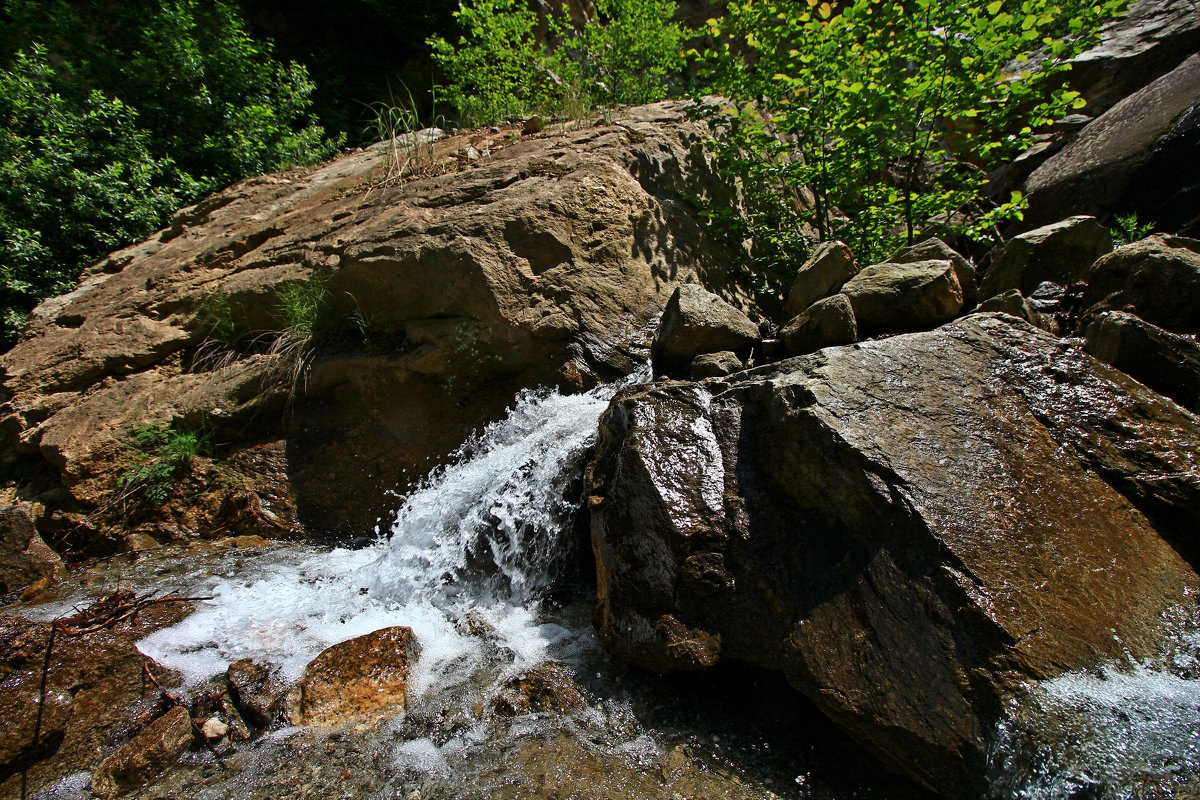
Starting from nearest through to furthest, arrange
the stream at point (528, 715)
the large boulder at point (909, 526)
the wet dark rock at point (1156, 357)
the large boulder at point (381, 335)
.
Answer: the stream at point (528, 715)
the large boulder at point (909, 526)
the wet dark rock at point (1156, 357)
the large boulder at point (381, 335)

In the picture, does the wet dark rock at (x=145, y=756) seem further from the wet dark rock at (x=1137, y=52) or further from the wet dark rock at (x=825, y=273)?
the wet dark rock at (x=1137, y=52)

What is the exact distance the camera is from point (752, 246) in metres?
5.57

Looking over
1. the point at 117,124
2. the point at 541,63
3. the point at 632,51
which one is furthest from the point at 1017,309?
the point at 117,124

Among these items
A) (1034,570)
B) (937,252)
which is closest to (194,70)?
(937,252)

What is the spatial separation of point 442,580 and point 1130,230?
5318mm

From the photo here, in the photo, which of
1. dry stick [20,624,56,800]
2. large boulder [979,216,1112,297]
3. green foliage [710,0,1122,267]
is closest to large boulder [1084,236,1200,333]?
large boulder [979,216,1112,297]

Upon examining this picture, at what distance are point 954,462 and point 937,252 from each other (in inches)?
85.4

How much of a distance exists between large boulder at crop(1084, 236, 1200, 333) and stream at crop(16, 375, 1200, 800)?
77.0 inches

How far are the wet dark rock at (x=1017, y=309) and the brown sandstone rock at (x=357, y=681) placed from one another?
3420 millimetres

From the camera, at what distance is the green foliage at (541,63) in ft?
24.2

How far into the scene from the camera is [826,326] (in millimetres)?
3395

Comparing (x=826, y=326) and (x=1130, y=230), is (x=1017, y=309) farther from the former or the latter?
Result: (x=1130, y=230)

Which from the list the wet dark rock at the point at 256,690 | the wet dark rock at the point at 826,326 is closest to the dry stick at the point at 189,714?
the wet dark rock at the point at 256,690

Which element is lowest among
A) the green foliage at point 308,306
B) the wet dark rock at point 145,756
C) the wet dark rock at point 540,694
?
the wet dark rock at point 540,694
